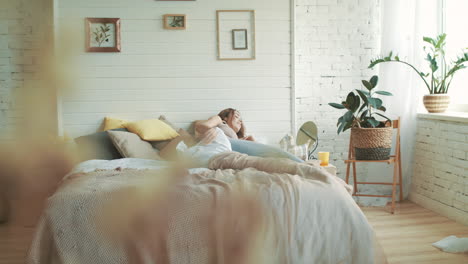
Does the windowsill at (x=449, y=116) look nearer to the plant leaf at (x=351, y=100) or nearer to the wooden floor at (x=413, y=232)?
the plant leaf at (x=351, y=100)

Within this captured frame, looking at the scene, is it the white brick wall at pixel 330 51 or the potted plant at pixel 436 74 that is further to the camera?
the white brick wall at pixel 330 51

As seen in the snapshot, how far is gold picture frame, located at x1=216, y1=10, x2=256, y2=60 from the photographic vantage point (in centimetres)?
371

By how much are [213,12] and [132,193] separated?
3.51 meters

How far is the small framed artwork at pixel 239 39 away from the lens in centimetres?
373

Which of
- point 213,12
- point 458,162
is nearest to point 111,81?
point 213,12

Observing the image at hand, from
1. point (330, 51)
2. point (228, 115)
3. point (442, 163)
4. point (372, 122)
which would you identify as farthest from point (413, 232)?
point (330, 51)

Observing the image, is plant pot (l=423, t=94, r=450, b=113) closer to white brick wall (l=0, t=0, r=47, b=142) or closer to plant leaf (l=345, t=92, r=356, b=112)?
plant leaf (l=345, t=92, r=356, b=112)

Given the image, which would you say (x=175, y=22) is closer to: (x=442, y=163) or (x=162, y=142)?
(x=162, y=142)

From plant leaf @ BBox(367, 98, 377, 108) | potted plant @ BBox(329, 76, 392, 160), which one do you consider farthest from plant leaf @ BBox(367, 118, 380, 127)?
plant leaf @ BBox(367, 98, 377, 108)

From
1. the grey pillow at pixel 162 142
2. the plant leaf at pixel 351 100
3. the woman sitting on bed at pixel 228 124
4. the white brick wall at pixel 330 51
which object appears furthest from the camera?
the white brick wall at pixel 330 51

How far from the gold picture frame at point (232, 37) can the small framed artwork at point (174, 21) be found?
0.30m

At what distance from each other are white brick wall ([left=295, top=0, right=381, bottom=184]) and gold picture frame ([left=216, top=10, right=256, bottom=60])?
1.58 feet

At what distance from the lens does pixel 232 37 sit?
3736mm

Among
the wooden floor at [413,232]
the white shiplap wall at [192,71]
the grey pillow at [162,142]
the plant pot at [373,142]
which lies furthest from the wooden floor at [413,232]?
the grey pillow at [162,142]
